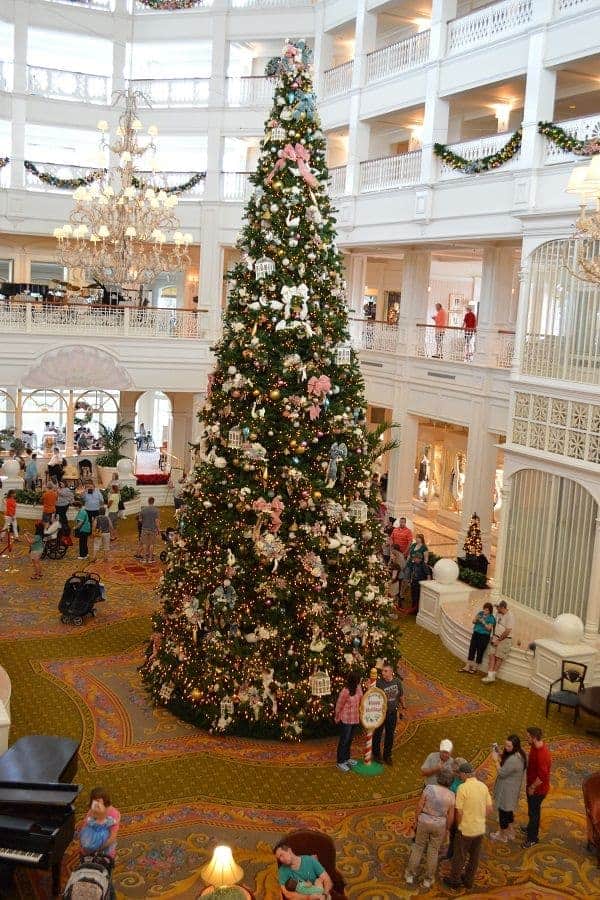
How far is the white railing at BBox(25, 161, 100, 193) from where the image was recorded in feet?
77.4

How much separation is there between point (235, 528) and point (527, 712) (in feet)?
15.2

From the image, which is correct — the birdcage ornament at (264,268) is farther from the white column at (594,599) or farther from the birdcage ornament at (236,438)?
the white column at (594,599)

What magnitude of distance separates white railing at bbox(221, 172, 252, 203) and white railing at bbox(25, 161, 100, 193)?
357 cm

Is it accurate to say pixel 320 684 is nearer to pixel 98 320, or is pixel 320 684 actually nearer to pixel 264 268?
pixel 264 268

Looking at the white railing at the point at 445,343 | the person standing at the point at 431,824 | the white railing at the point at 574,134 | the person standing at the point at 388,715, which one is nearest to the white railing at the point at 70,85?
the white railing at the point at 445,343

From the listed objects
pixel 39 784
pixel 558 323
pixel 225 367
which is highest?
pixel 558 323

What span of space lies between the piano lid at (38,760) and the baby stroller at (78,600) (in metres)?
5.51

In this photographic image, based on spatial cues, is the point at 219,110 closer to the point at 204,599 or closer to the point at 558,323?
the point at 558,323

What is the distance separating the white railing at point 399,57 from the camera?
1808cm

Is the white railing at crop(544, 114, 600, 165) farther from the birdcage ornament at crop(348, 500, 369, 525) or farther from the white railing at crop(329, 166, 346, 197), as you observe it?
the white railing at crop(329, 166, 346, 197)

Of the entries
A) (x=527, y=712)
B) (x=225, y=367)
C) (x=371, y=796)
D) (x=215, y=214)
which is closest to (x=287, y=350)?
(x=225, y=367)

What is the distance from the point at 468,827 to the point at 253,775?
2.69m

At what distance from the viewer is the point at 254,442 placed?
9.74 m

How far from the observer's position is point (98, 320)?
842 inches
